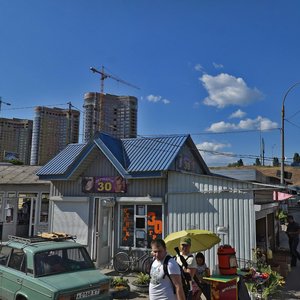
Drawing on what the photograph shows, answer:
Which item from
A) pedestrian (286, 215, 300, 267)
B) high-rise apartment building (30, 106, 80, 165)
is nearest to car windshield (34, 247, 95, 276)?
pedestrian (286, 215, 300, 267)

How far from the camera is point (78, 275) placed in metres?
6.62

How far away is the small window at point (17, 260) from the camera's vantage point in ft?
22.1

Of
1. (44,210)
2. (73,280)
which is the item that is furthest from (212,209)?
(44,210)

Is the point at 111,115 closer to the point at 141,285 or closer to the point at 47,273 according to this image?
the point at 141,285

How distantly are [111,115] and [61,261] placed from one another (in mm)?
14025

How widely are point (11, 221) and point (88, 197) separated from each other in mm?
7917

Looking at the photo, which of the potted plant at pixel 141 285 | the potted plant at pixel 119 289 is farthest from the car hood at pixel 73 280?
the potted plant at pixel 141 285

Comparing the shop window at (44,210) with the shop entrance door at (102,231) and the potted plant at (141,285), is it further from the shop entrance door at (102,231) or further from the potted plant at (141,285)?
the potted plant at (141,285)

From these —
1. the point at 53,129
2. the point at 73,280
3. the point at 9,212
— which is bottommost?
the point at 73,280

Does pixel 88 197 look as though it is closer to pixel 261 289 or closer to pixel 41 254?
pixel 41 254

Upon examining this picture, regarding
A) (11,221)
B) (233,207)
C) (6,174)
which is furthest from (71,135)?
(233,207)

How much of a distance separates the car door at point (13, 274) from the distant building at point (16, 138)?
110 feet

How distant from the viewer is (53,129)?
27.0m

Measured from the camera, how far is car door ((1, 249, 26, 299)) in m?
6.56
